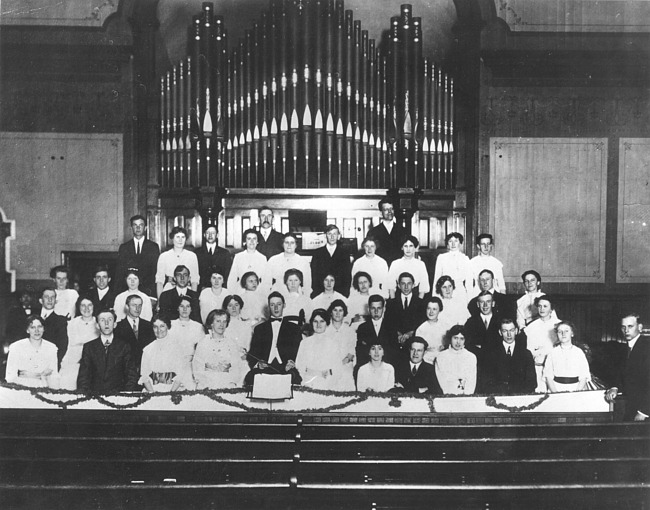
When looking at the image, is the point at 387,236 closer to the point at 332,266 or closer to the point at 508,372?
the point at 332,266

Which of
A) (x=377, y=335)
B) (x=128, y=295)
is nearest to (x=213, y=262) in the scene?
(x=128, y=295)

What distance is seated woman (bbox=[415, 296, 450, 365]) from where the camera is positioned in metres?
6.08

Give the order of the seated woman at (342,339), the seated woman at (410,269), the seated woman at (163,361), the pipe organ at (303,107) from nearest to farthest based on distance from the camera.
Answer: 1. the seated woman at (163,361)
2. the seated woman at (342,339)
3. the seated woman at (410,269)
4. the pipe organ at (303,107)

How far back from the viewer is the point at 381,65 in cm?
779

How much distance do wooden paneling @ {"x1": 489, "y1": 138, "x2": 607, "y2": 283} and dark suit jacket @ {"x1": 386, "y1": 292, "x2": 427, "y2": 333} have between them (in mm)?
1899

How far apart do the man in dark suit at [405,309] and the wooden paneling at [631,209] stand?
280 centimetres

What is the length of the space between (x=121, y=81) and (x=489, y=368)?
16.4ft

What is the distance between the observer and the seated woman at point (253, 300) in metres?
6.47

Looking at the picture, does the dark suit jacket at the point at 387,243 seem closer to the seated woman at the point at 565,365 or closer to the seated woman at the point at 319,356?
the seated woman at the point at 319,356

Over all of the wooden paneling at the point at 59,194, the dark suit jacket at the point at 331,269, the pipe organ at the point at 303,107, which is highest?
the pipe organ at the point at 303,107

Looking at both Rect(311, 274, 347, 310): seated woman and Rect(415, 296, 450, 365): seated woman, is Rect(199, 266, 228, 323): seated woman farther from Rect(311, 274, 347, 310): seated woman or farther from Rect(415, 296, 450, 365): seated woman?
Rect(415, 296, 450, 365): seated woman

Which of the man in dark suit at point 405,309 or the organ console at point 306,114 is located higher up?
the organ console at point 306,114

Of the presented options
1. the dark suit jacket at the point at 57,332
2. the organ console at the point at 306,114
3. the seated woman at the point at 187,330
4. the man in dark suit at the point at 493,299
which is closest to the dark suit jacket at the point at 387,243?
the organ console at the point at 306,114

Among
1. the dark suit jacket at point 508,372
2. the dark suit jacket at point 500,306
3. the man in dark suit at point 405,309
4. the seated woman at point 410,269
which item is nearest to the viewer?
the dark suit jacket at point 508,372
